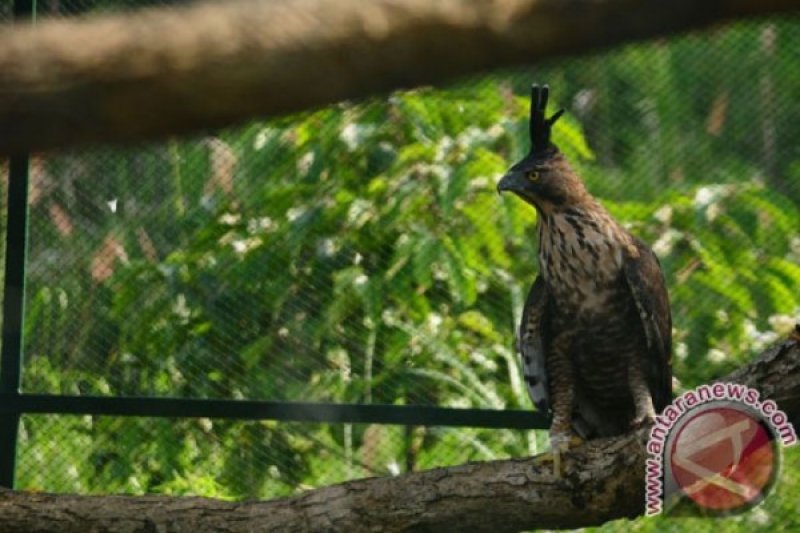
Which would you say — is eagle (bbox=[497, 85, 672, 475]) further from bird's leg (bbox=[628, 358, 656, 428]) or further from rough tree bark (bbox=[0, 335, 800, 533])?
rough tree bark (bbox=[0, 335, 800, 533])

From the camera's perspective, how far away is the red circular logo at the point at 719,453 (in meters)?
3.20

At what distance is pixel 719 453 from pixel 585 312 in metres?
0.67

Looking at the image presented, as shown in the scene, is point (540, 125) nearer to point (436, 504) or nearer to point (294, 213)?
point (294, 213)

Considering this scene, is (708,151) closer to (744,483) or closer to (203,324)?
(744,483)

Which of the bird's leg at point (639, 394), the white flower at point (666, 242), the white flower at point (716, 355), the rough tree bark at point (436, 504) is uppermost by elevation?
the white flower at point (666, 242)

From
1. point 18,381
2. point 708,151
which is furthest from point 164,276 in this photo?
point 708,151

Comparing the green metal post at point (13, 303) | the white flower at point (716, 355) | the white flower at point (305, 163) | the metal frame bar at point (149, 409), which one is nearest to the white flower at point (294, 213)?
the white flower at point (305, 163)

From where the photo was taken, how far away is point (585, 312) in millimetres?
3816

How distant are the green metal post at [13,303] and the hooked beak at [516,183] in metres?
1.62

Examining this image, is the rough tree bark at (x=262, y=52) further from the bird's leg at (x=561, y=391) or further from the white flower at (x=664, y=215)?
the white flower at (x=664, y=215)

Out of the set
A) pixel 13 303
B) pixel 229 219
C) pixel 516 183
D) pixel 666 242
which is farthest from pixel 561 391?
pixel 13 303

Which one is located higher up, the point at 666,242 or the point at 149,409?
the point at 666,242

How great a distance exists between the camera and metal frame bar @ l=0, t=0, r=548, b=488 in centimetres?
434

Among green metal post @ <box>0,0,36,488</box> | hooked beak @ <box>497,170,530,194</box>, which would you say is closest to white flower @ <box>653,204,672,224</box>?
hooked beak @ <box>497,170,530,194</box>
